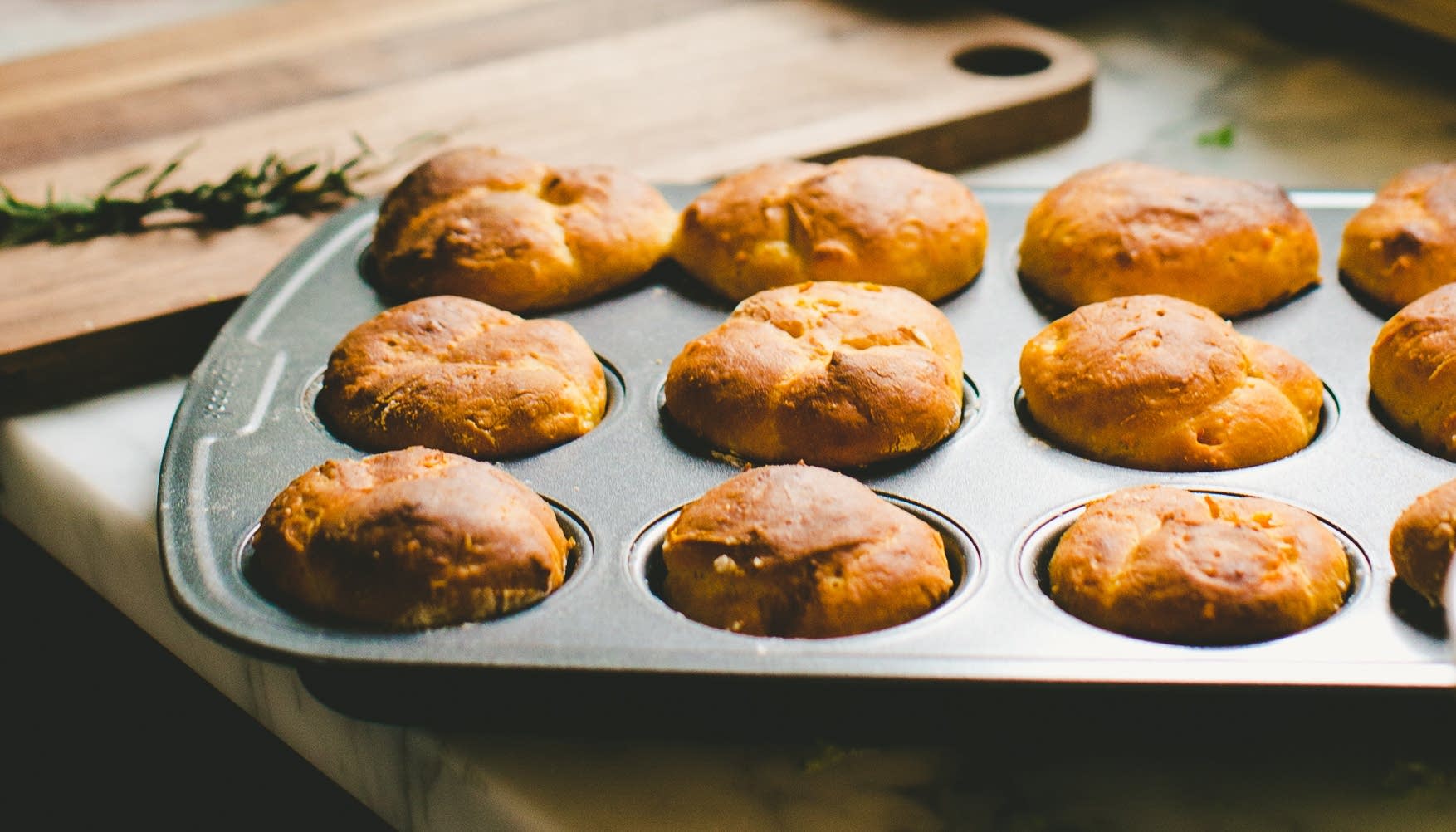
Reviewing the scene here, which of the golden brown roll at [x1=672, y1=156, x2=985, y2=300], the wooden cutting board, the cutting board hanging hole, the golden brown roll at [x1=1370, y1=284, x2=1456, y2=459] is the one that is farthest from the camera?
the cutting board hanging hole

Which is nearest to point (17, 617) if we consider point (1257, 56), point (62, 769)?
point (62, 769)

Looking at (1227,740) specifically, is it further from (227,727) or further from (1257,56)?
(1257,56)

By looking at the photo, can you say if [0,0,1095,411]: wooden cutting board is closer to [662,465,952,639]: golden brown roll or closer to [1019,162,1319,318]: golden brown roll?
[1019,162,1319,318]: golden brown roll

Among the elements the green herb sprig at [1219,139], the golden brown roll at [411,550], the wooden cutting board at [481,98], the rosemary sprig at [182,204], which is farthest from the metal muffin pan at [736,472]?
the green herb sprig at [1219,139]

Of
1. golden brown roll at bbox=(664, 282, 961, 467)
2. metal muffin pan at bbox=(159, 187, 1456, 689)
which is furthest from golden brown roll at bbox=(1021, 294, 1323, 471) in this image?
golden brown roll at bbox=(664, 282, 961, 467)

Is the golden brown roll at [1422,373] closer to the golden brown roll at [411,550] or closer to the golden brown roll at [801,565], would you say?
the golden brown roll at [801,565]
